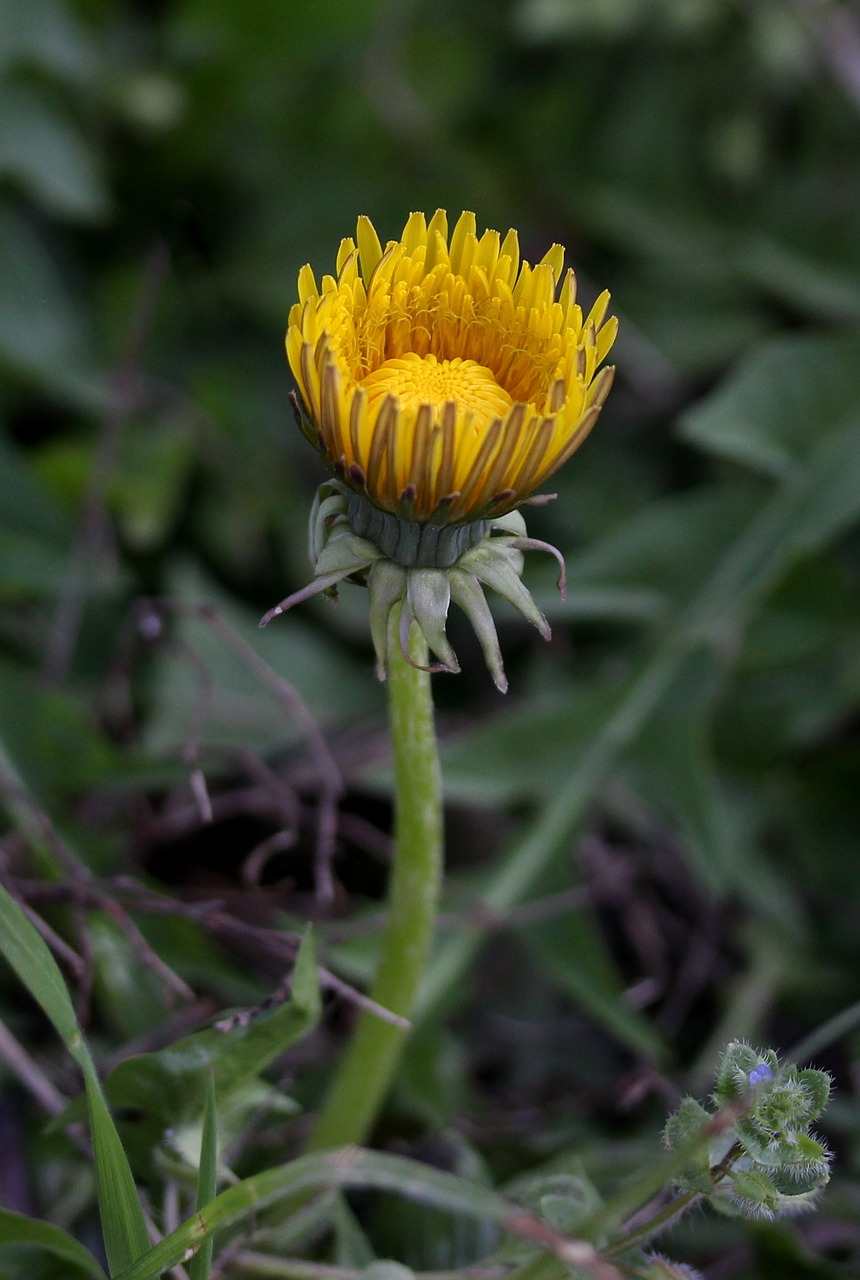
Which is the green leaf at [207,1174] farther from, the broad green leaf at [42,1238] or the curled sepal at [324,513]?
the curled sepal at [324,513]

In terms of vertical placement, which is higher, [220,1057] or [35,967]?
[35,967]

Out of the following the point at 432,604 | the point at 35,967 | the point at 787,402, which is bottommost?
the point at 35,967

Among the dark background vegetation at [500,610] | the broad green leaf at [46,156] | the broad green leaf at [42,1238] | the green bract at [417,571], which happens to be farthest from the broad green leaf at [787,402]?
the broad green leaf at [42,1238]

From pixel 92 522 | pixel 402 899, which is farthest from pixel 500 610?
pixel 402 899

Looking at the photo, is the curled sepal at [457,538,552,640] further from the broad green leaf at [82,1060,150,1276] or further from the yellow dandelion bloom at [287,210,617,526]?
the broad green leaf at [82,1060,150,1276]

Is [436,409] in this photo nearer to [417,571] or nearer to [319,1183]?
[417,571]

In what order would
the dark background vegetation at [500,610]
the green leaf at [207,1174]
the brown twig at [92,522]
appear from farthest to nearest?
the brown twig at [92,522] < the dark background vegetation at [500,610] < the green leaf at [207,1174]
